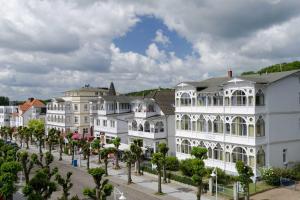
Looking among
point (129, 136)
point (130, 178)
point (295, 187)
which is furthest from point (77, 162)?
point (295, 187)

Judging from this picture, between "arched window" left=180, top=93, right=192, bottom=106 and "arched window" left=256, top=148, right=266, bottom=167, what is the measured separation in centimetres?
1193

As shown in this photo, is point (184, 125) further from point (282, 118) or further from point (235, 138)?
point (282, 118)

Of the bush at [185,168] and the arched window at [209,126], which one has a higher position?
the arched window at [209,126]

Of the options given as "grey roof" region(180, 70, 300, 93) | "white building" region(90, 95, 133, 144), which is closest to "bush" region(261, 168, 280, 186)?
"grey roof" region(180, 70, 300, 93)

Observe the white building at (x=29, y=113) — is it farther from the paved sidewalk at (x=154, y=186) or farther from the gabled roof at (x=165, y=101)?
the paved sidewalk at (x=154, y=186)

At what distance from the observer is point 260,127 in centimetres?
4006

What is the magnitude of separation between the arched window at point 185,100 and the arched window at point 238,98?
7.81 meters

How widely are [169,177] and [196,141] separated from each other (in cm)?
694

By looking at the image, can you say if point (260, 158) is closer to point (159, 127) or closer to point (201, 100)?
point (201, 100)

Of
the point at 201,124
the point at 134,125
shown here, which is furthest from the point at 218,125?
the point at 134,125

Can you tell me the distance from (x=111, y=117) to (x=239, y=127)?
28.2 m

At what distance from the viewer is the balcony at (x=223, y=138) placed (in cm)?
3941

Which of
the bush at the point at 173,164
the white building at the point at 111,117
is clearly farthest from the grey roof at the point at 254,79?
the white building at the point at 111,117

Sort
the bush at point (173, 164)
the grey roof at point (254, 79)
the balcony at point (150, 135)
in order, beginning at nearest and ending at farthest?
the grey roof at point (254, 79), the bush at point (173, 164), the balcony at point (150, 135)
